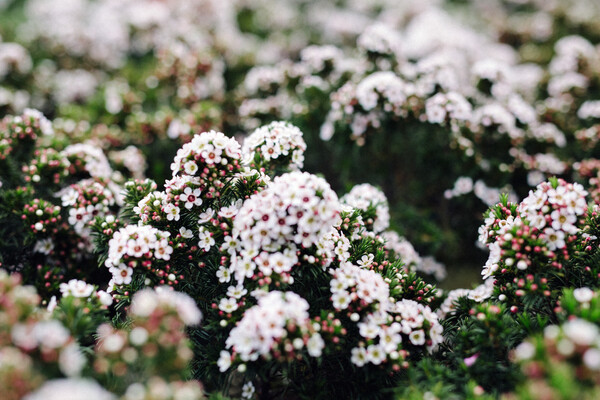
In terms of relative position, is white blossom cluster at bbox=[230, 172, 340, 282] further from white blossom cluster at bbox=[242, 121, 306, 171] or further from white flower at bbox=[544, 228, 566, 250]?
white flower at bbox=[544, 228, 566, 250]

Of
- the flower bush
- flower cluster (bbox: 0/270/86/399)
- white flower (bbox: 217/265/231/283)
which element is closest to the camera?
Result: flower cluster (bbox: 0/270/86/399)

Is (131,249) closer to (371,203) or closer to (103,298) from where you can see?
(103,298)

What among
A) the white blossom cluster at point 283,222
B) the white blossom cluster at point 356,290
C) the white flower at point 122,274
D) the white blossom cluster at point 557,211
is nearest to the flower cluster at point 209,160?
the white blossom cluster at point 283,222

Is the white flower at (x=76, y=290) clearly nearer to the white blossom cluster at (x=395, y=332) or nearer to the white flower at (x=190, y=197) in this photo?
the white flower at (x=190, y=197)

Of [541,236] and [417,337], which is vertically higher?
[541,236]

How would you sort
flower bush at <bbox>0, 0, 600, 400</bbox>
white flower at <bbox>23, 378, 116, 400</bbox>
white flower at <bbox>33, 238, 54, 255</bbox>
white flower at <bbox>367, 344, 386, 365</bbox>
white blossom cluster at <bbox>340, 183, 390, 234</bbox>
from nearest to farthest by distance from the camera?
white flower at <bbox>23, 378, 116, 400</bbox> < flower bush at <bbox>0, 0, 600, 400</bbox> < white flower at <bbox>367, 344, 386, 365</bbox> < white flower at <bbox>33, 238, 54, 255</bbox> < white blossom cluster at <bbox>340, 183, 390, 234</bbox>

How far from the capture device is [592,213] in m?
3.30

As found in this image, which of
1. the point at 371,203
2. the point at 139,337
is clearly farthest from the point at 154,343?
→ the point at 371,203

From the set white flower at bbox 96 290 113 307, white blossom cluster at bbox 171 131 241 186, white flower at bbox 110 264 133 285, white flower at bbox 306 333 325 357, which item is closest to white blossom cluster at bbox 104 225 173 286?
white flower at bbox 110 264 133 285

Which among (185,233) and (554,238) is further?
(185,233)

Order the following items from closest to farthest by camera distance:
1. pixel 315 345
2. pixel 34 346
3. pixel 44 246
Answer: pixel 34 346, pixel 315 345, pixel 44 246

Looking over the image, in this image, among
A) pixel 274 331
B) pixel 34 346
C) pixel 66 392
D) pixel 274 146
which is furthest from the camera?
pixel 274 146

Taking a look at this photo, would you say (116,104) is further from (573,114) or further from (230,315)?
(573,114)

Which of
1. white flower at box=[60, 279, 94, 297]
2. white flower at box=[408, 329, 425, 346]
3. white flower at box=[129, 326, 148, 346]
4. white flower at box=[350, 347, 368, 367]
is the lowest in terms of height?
white flower at box=[129, 326, 148, 346]
